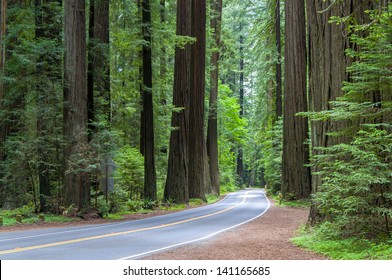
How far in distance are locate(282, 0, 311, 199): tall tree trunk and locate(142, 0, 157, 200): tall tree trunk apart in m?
7.13

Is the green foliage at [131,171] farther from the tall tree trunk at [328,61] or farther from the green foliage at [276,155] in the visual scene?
the tall tree trunk at [328,61]

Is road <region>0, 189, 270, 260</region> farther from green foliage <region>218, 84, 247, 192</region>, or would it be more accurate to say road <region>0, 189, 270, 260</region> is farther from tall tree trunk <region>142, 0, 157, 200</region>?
green foliage <region>218, 84, 247, 192</region>

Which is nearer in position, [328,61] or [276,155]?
[328,61]

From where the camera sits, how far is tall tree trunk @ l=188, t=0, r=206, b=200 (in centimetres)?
2738

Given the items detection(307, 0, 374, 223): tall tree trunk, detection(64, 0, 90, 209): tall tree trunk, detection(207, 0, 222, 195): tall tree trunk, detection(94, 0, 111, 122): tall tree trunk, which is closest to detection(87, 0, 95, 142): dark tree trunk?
detection(94, 0, 111, 122): tall tree trunk

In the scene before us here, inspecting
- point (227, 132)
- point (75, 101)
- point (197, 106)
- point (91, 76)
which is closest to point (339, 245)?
point (75, 101)

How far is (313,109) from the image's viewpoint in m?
10.9

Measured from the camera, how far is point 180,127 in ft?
78.8

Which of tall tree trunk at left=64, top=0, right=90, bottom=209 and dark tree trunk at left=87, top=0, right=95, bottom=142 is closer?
tall tree trunk at left=64, top=0, right=90, bottom=209

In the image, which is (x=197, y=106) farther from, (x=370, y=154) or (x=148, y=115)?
(x=370, y=154)

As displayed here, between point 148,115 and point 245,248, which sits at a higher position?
point 148,115

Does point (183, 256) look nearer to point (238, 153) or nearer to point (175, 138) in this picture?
point (175, 138)

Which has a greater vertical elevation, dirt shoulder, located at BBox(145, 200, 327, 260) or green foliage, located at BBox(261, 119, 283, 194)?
green foliage, located at BBox(261, 119, 283, 194)

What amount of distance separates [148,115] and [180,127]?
2.26 meters
